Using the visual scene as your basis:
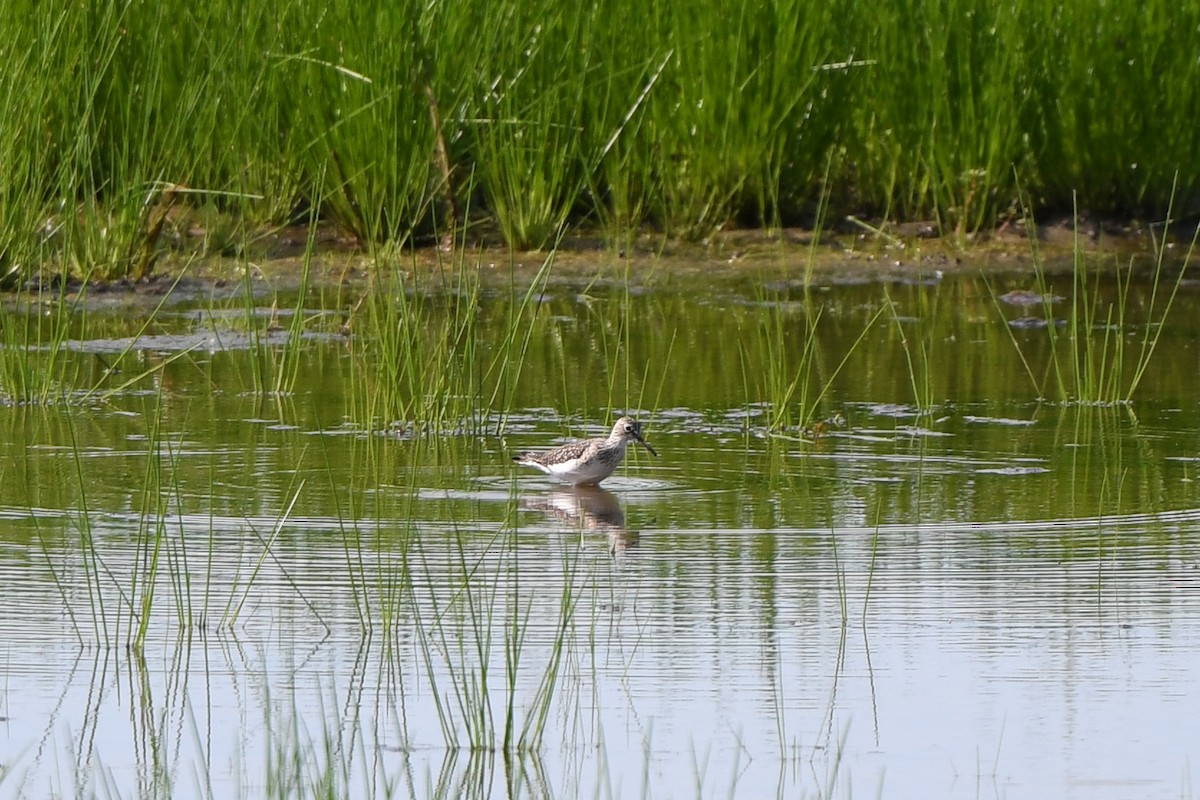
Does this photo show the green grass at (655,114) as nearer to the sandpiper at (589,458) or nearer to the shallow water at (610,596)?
the shallow water at (610,596)

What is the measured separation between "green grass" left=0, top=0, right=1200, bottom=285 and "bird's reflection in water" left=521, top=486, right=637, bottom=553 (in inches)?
147

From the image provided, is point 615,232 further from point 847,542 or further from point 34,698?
point 34,698

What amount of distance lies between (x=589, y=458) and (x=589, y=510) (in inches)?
10.5

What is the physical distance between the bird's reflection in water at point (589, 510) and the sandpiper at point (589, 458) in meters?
0.05

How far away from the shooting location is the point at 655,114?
36.2ft

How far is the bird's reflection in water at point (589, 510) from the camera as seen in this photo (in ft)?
18.2

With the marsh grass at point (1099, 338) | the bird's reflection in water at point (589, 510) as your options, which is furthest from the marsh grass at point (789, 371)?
the bird's reflection in water at point (589, 510)

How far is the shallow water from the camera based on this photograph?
12.6ft

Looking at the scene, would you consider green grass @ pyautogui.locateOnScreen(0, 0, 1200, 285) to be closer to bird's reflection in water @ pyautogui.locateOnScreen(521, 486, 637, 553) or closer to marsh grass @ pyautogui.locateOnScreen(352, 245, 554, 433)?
marsh grass @ pyautogui.locateOnScreen(352, 245, 554, 433)

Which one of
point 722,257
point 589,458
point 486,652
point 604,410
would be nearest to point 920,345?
point 604,410

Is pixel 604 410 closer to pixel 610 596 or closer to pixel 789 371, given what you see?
pixel 789 371

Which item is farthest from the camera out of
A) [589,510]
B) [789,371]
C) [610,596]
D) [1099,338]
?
[1099,338]

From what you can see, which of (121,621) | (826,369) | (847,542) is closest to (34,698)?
(121,621)

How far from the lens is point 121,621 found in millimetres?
4656
